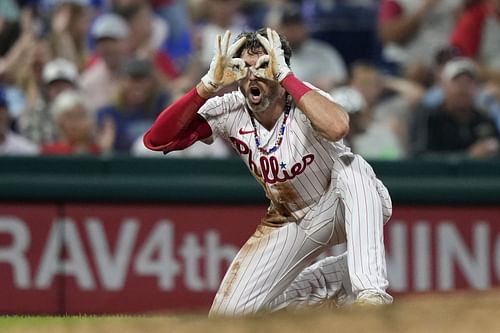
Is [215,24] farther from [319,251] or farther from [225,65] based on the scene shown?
[225,65]

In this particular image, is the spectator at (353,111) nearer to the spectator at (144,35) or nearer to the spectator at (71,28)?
the spectator at (144,35)

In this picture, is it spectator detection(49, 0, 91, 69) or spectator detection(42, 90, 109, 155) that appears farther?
spectator detection(49, 0, 91, 69)

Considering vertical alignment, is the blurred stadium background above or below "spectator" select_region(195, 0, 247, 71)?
below

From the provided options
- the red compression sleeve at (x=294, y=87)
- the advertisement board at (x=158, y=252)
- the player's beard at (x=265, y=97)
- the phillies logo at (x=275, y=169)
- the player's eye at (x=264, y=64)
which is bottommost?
the advertisement board at (x=158, y=252)

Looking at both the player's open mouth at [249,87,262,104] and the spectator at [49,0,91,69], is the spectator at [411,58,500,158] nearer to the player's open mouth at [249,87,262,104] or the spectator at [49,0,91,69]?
the spectator at [49,0,91,69]

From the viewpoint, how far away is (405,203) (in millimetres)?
9203

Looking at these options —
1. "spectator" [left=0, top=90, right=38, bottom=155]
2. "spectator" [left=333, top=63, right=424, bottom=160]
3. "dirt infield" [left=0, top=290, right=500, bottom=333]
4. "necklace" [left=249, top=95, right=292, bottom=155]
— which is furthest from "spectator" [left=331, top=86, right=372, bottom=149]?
"dirt infield" [left=0, top=290, right=500, bottom=333]

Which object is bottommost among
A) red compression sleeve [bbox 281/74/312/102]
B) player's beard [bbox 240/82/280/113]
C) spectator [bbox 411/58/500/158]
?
spectator [bbox 411/58/500/158]

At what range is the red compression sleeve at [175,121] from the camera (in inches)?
251

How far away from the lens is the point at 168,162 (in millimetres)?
9086

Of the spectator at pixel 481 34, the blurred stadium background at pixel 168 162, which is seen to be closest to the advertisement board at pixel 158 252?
the blurred stadium background at pixel 168 162

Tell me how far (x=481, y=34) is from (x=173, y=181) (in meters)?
3.51

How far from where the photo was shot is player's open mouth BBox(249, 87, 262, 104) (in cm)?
630

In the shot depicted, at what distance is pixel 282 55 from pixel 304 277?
138 cm
